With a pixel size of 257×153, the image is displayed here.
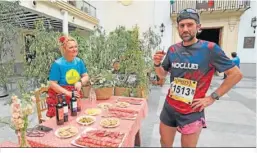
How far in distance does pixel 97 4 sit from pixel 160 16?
130 inches

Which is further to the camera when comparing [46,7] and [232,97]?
[46,7]

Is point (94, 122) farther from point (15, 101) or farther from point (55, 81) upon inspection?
point (15, 101)

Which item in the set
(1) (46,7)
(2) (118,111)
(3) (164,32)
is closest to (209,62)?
(2) (118,111)

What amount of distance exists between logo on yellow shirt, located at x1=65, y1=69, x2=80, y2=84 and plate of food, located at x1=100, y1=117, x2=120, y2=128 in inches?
21.0

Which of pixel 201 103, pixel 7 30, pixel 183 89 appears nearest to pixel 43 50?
pixel 7 30

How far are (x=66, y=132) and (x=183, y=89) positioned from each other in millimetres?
829

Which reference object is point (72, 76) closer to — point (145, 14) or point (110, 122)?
point (110, 122)

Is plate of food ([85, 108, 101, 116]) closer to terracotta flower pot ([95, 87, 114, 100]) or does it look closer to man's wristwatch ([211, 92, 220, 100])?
terracotta flower pot ([95, 87, 114, 100])

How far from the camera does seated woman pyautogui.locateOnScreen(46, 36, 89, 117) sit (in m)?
1.63

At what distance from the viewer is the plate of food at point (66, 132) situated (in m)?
1.18

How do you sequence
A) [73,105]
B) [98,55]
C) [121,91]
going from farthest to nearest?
[98,55], [121,91], [73,105]

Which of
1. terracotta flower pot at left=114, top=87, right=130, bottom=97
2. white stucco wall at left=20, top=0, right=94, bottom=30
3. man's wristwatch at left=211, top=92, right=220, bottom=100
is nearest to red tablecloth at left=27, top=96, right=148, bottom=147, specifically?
man's wristwatch at left=211, top=92, right=220, bottom=100

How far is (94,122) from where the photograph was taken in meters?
1.43

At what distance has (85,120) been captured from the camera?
4.67ft
